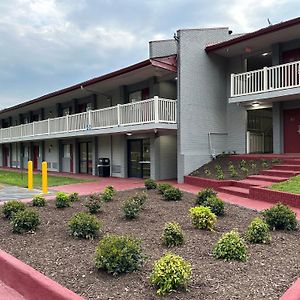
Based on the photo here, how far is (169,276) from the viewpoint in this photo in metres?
3.75

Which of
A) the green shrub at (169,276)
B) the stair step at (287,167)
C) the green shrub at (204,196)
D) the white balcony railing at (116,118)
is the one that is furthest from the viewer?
the white balcony railing at (116,118)

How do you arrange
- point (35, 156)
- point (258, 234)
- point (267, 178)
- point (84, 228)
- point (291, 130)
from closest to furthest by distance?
point (258, 234) < point (84, 228) < point (267, 178) < point (291, 130) < point (35, 156)

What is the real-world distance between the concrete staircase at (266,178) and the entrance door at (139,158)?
634cm

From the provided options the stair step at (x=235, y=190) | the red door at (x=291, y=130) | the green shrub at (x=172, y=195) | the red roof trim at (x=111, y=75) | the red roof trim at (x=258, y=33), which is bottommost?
the stair step at (x=235, y=190)

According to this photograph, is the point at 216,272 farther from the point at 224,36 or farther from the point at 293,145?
the point at 224,36

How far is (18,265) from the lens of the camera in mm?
4582

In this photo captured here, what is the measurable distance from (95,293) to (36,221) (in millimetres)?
3236

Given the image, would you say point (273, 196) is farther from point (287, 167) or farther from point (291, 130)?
point (291, 130)

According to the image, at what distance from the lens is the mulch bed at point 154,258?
150 inches

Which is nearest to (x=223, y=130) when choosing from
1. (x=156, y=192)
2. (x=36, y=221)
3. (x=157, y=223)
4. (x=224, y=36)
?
(x=224, y=36)

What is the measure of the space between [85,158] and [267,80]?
13.6m

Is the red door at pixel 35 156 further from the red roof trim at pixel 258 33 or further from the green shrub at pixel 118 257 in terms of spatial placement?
the green shrub at pixel 118 257

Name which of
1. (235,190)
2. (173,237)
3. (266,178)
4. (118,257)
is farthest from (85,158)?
(118,257)

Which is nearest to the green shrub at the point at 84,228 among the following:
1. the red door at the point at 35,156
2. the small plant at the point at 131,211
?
the small plant at the point at 131,211
